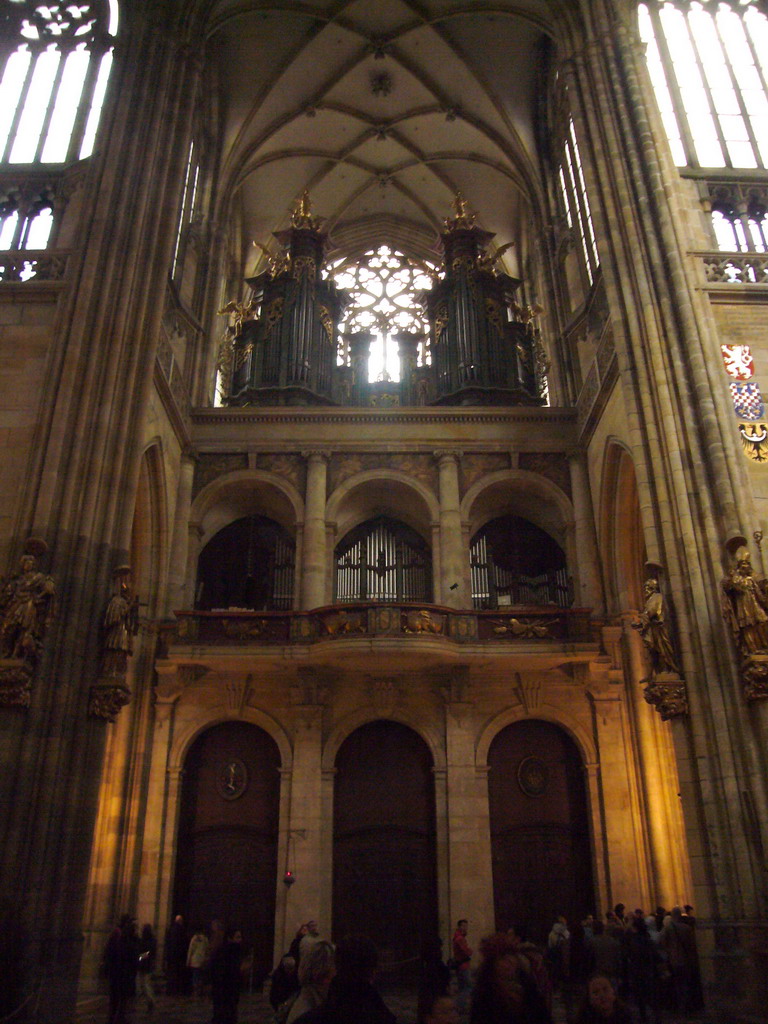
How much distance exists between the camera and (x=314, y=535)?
59.4 ft

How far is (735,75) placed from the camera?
59.0 feet

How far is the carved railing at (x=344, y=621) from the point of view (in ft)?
51.9

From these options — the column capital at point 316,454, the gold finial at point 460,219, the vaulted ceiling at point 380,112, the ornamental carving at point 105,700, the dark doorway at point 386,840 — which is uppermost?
the vaulted ceiling at point 380,112

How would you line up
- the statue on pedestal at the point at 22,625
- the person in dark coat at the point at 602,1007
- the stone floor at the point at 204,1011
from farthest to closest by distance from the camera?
the statue on pedestal at the point at 22,625 → the stone floor at the point at 204,1011 → the person in dark coat at the point at 602,1007

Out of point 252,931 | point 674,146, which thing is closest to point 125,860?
point 252,931

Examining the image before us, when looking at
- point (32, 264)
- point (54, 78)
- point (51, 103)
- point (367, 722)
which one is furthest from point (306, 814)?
point (54, 78)

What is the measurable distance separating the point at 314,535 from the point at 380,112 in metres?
14.2

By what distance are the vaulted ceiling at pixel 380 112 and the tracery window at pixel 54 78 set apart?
9.72ft

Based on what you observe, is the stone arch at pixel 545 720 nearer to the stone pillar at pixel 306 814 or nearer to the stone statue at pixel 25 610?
the stone pillar at pixel 306 814

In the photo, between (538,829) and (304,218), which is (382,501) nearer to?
(538,829)

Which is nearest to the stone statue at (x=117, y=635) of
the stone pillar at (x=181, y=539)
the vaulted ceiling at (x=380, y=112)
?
the stone pillar at (x=181, y=539)

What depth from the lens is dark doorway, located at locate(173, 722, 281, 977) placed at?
1559 centimetres

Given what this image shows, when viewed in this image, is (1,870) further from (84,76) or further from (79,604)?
(84,76)

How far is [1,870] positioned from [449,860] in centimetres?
811
